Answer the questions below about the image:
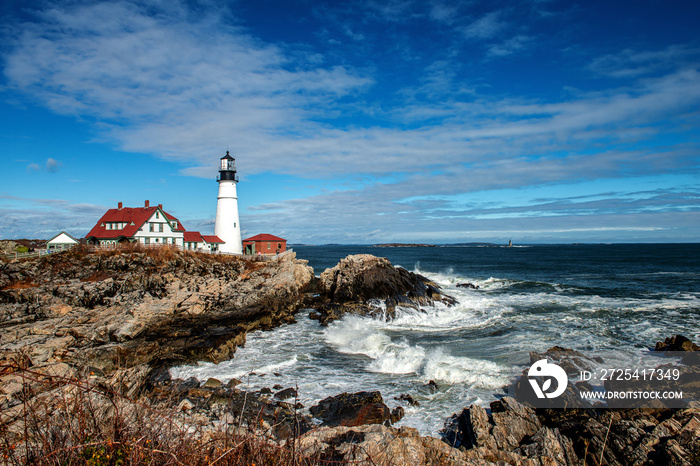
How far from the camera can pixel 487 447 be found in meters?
7.26

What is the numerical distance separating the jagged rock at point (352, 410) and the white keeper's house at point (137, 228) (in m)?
25.6

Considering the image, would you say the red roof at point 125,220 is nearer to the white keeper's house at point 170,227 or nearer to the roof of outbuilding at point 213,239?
the white keeper's house at point 170,227

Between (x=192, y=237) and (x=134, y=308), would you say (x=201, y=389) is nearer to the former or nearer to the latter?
(x=134, y=308)

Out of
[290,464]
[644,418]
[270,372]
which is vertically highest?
[290,464]

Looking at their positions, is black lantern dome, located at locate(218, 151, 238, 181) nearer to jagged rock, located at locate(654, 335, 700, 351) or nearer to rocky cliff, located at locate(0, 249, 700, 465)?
rocky cliff, located at locate(0, 249, 700, 465)

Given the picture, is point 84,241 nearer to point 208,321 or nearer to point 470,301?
point 208,321

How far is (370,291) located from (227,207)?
1812cm

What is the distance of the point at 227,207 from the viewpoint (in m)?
Result: 35.3

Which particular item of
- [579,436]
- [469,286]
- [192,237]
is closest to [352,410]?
[579,436]

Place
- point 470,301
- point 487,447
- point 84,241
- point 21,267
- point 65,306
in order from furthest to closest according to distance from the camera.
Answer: point 84,241 → point 470,301 → point 21,267 → point 65,306 → point 487,447

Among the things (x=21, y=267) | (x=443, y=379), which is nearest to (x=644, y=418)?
(x=443, y=379)

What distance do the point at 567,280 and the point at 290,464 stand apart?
42739mm

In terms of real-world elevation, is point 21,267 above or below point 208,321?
above

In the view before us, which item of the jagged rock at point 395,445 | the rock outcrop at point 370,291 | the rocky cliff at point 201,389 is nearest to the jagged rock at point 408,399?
the rocky cliff at point 201,389
